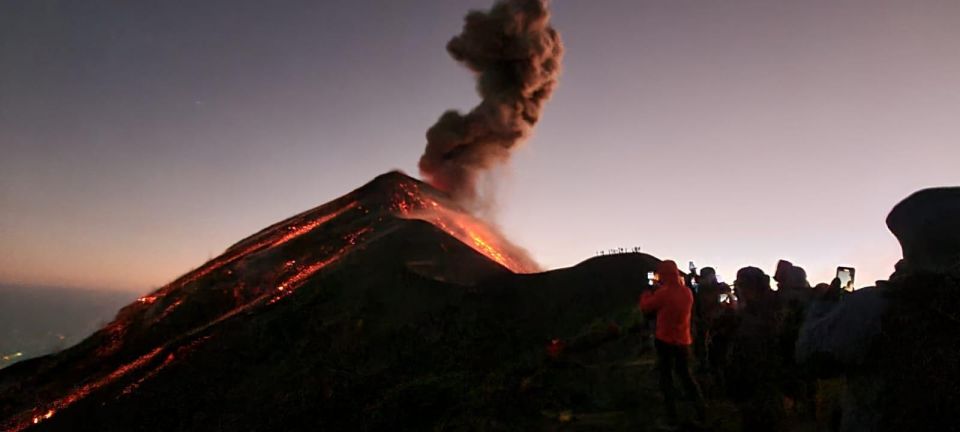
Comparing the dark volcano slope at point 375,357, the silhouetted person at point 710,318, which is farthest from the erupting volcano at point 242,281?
the silhouetted person at point 710,318

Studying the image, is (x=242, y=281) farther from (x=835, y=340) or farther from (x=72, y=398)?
(x=835, y=340)

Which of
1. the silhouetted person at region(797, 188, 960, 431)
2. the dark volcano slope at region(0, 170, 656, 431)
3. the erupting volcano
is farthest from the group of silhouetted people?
the erupting volcano

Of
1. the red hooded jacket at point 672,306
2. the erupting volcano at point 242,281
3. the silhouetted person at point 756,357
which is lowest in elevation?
the silhouetted person at point 756,357

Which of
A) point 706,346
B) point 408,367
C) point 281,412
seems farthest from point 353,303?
point 706,346

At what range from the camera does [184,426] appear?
1565 centimetres

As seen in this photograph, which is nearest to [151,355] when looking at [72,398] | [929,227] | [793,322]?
[72,398]

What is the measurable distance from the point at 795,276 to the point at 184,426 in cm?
1577

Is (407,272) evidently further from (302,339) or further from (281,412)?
(281,412)

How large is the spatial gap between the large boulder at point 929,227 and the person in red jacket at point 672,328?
2.96m

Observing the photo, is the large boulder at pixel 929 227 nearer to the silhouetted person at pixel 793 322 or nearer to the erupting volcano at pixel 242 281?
the silhouetted person at pixel 793 322

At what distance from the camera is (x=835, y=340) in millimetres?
6395

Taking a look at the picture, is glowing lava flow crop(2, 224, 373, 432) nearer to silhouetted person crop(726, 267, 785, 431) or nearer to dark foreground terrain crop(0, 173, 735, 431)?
dark foreground terrain crop(0, 173, 735, 431)

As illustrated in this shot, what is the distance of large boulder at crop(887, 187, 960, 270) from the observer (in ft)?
23.8

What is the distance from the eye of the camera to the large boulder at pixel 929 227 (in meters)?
7.27
